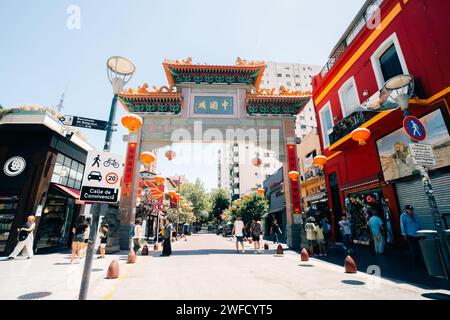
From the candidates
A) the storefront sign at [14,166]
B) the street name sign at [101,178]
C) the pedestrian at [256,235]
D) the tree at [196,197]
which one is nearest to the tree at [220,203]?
the tree at [196,197]

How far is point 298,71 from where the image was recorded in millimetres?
57406

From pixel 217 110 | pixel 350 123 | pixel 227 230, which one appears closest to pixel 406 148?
pixel 350 123

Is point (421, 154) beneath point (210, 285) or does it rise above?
above

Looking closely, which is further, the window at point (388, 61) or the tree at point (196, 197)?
the tree at point (196, 197)

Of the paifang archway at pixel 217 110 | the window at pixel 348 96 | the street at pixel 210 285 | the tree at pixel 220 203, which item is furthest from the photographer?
the tree at pixel 220 203

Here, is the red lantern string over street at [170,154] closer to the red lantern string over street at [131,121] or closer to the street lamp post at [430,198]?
the red lantern string over street at [131,121]

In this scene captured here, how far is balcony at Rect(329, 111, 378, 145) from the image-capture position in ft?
33.0

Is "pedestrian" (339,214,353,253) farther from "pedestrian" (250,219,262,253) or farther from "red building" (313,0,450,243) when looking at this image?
"pedestrian" (250,219,262,253)

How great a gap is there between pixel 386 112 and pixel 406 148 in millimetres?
1699

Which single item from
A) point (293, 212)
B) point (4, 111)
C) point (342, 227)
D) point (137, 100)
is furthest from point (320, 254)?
point (4, 111)

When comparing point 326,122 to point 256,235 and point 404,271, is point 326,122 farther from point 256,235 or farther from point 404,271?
point 404,271

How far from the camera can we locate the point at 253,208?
1023 inches

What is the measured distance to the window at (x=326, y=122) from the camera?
1467 centimetres

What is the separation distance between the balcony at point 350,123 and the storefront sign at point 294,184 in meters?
2.40
